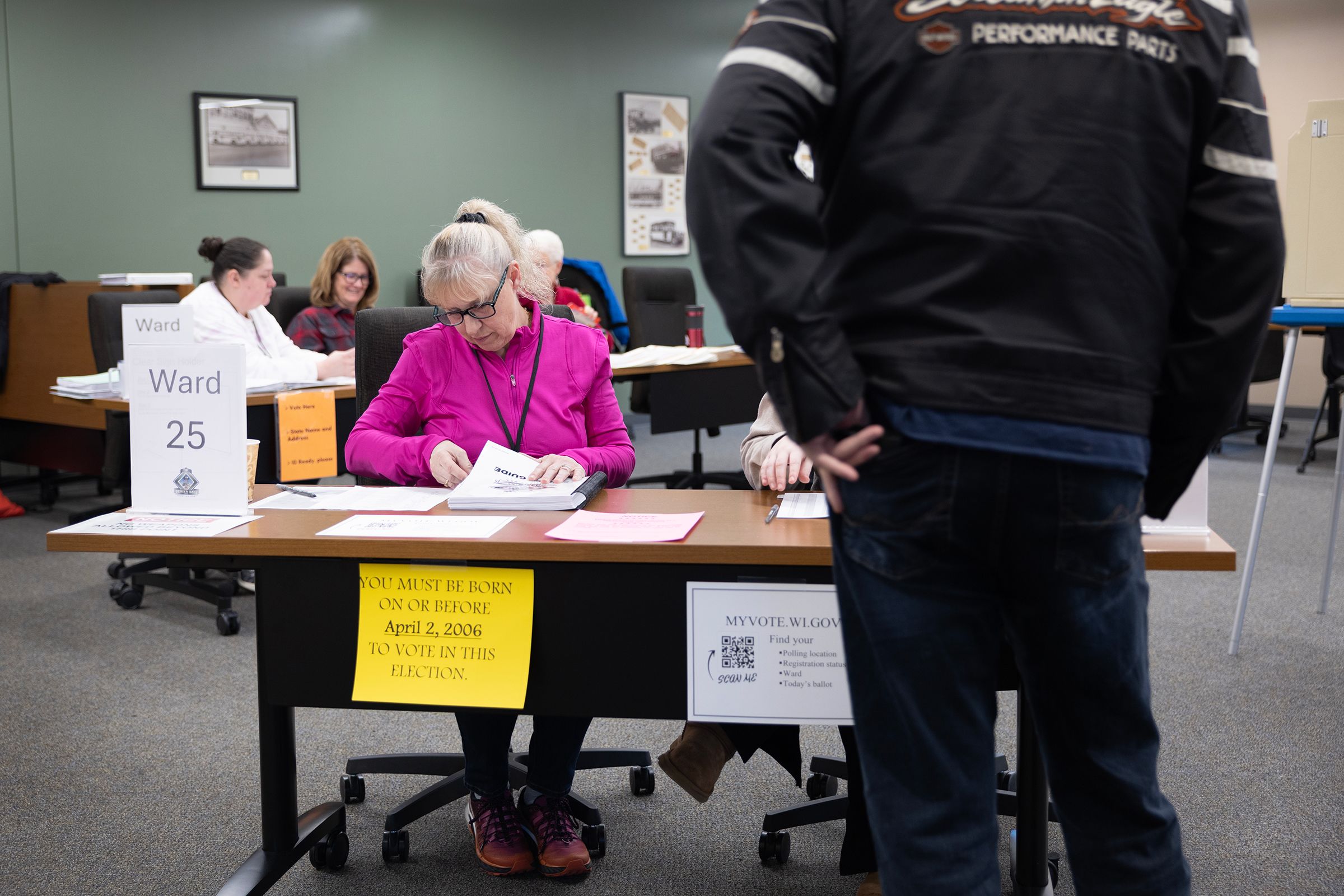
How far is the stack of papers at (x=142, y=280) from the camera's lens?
169 inches

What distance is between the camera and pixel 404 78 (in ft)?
21.0

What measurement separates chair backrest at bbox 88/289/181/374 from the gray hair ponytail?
2379mm

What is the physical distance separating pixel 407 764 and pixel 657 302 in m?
3.75

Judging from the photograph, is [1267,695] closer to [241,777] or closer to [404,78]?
[241,777]

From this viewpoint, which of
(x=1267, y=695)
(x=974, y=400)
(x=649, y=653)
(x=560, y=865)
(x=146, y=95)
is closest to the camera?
(x=974, y=400)

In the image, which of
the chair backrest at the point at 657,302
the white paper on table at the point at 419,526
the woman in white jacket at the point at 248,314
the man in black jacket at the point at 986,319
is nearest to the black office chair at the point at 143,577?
the woman in white jacket at the point at 248,314

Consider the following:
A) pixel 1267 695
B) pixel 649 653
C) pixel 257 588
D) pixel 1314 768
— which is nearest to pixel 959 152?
pixel 649 653

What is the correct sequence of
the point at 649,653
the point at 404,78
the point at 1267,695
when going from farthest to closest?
the point at 404,78
the point at 1267,695
the point at 649,653

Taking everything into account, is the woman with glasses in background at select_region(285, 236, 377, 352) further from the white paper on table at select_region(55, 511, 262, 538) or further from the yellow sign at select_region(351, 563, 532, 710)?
the yellow sign at select_region(351, 563, 532, 710)

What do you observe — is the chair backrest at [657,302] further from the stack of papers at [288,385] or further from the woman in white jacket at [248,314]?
the stack of papers at [288,385]

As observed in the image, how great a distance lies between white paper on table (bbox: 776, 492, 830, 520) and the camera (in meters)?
1.61

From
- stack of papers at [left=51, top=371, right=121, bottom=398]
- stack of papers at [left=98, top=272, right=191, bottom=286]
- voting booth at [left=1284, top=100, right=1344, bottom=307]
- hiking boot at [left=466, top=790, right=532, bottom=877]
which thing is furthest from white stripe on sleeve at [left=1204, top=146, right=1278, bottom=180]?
stack of papers at [left=98, top=272, right=191, bottom=286]

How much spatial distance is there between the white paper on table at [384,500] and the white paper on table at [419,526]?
0.20 feet

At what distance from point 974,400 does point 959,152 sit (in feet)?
0.64
